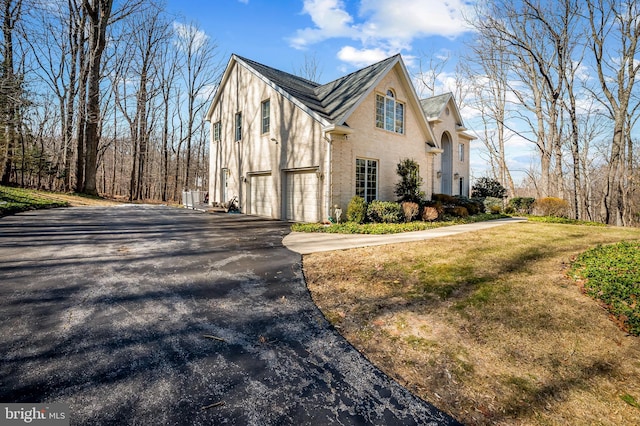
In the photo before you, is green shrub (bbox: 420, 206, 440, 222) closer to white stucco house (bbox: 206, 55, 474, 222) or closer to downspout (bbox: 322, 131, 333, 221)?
white stucco house (bbox: 206, 55, 474, 222)

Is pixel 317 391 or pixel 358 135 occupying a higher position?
pixel 358 135

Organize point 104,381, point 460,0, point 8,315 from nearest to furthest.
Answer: point 104,381
point 8,315
point 460,0

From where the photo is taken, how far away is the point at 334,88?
1556 cm

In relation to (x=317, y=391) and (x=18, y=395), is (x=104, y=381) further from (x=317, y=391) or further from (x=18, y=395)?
(x=317, y=391)

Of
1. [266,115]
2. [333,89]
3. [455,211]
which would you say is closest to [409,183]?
[455,211]

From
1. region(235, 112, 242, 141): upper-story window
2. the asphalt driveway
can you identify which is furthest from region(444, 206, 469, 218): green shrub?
region(235, 112, 242, 141): upper-story window

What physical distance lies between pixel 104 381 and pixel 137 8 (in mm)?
26394

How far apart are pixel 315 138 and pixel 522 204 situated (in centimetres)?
1498

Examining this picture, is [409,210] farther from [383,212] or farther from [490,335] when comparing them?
[490,335]

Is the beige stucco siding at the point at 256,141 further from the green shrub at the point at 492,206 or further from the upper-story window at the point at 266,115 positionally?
the green shrub at the point at 492,206

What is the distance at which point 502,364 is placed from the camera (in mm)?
2861

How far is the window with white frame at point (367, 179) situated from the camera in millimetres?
12883

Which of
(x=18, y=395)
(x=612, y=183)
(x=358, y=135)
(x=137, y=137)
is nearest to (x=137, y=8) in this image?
(x=137, y=137)

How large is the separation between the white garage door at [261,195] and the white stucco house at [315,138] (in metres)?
0.05
